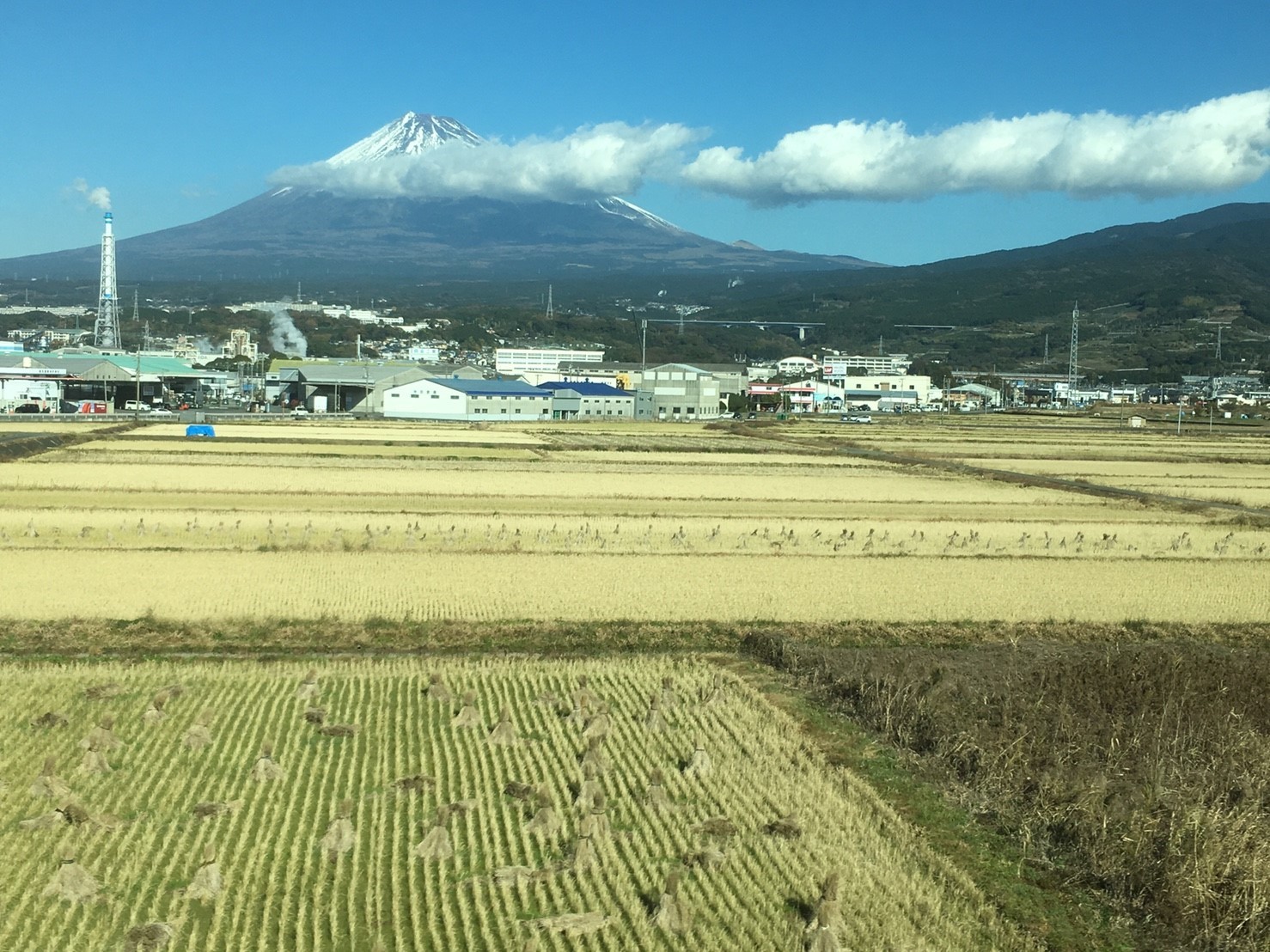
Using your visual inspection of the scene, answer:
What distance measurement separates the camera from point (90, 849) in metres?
6.29

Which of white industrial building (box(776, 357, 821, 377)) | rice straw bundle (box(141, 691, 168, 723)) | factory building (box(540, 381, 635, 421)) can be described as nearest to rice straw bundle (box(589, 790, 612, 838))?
rice straw bundle (box(141, 691, 168, 723))

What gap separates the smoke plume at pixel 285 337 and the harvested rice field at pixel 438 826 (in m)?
84.9

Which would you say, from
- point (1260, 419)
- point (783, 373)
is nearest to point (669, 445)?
point (1260, 419)

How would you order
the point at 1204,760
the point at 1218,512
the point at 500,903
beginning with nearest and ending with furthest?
1. the point at 500,903
2. the point at 1204,760
3. the point at 1218,512

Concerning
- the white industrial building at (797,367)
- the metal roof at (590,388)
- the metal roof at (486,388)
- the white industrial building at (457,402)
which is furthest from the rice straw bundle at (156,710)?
the white industrial building at (797,367)

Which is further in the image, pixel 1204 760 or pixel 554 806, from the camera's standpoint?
pixel 1204 760

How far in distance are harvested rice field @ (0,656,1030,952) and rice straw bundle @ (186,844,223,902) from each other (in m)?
0.01

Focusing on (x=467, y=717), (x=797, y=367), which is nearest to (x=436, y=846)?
(x=467, y=717)

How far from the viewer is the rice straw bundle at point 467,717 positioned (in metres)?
8.53

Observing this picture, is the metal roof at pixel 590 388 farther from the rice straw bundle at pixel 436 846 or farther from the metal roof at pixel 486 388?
the rice straw bundle at pixel 436 846

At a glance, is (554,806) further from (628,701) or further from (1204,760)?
(1204,760)

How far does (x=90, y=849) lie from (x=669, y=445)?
29.6m

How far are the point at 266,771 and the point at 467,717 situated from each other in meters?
1.61

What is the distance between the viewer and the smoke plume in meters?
92.3
